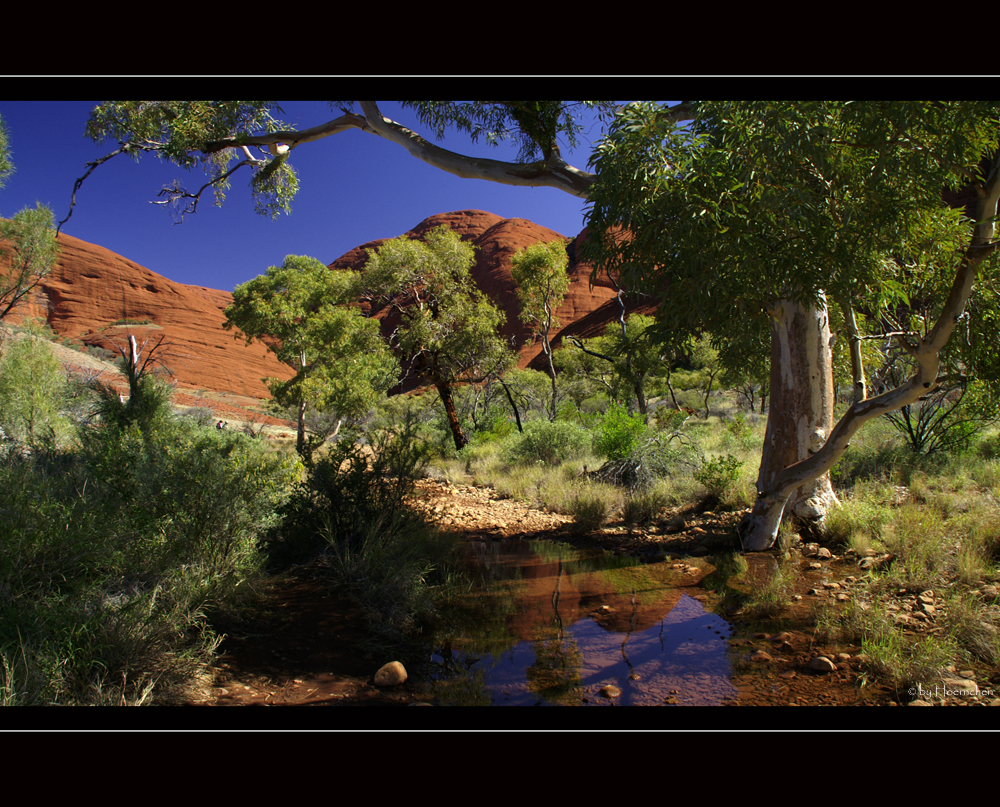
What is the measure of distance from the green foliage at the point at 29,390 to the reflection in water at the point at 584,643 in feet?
34.7

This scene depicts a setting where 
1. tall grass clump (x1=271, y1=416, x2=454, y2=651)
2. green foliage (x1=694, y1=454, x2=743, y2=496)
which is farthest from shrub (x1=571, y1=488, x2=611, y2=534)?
tall grass clump (x1=271, y1=416, x2=454, y2=651)

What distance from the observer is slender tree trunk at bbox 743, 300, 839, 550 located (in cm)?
546

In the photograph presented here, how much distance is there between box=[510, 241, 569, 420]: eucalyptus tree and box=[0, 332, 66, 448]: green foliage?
14.1m

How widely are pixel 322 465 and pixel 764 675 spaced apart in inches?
166

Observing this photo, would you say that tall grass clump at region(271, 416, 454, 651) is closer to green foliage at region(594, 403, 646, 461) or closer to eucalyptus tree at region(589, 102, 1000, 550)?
eucalyptus tree at region(589, 102, 1000, 550)

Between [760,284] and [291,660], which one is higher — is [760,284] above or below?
above

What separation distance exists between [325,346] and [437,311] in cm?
429

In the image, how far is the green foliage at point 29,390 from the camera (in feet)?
34.5

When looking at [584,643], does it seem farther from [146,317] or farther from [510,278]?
[146,317]

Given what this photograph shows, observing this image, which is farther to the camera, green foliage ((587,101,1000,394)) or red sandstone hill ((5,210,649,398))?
red sandstone hill ((5,210,649,398))
